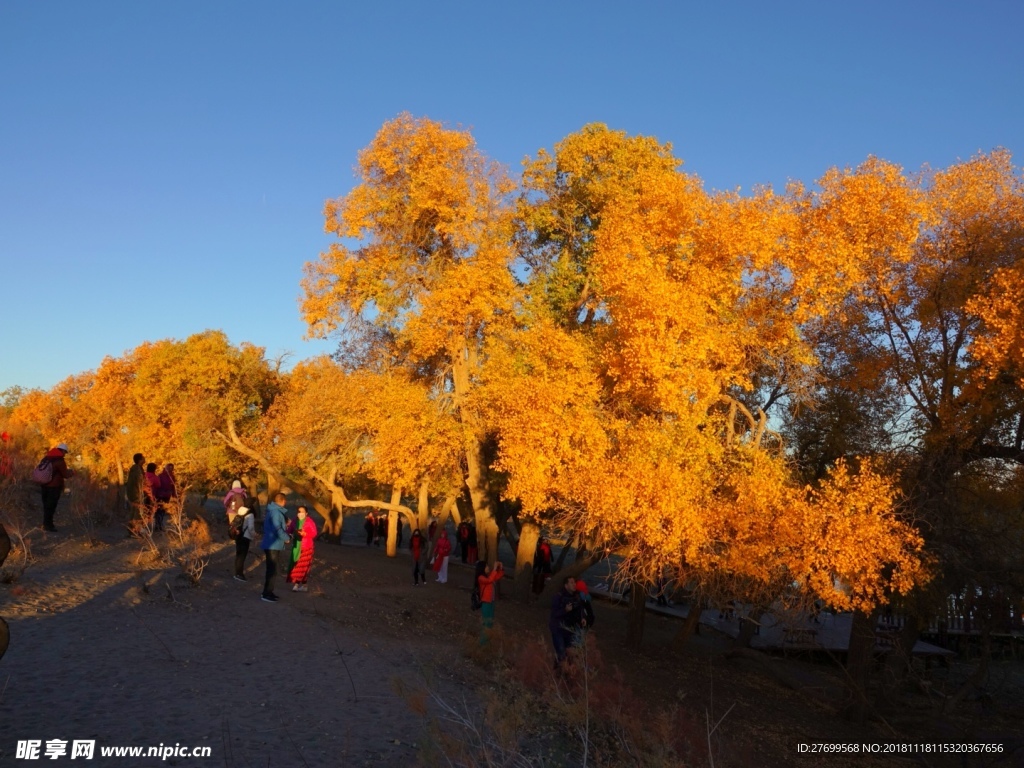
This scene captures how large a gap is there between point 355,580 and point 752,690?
383 inches

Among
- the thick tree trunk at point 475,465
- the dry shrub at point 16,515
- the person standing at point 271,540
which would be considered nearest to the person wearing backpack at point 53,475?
the dry shrub at point 16,515

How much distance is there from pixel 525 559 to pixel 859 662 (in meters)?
9.44

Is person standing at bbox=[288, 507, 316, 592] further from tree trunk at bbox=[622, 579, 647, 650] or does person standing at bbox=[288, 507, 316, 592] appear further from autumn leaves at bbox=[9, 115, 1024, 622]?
tree trunk at bbox=[622, 579, 647, 650]

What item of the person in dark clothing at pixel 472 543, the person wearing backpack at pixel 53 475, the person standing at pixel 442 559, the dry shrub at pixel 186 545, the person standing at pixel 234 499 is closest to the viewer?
the dry shrub at pixel 186 545

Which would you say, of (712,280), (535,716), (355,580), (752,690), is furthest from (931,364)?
(355,580)

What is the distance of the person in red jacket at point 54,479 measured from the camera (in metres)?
14.8

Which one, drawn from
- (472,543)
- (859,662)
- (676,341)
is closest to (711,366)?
(676,341)

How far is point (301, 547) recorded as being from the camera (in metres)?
14.5

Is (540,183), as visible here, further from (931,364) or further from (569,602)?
(569,602)

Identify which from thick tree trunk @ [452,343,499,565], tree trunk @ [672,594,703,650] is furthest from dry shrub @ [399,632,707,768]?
thick tree trunk @ [452,343,499,565]

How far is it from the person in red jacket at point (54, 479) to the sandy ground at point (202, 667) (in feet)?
3.81

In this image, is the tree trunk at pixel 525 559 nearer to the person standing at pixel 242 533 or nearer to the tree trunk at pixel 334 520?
the person standing at pixel 242 533

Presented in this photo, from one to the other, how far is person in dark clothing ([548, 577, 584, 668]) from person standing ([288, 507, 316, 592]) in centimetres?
524

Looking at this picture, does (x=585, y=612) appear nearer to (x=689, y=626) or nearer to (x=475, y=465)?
(x=689, y=626)
